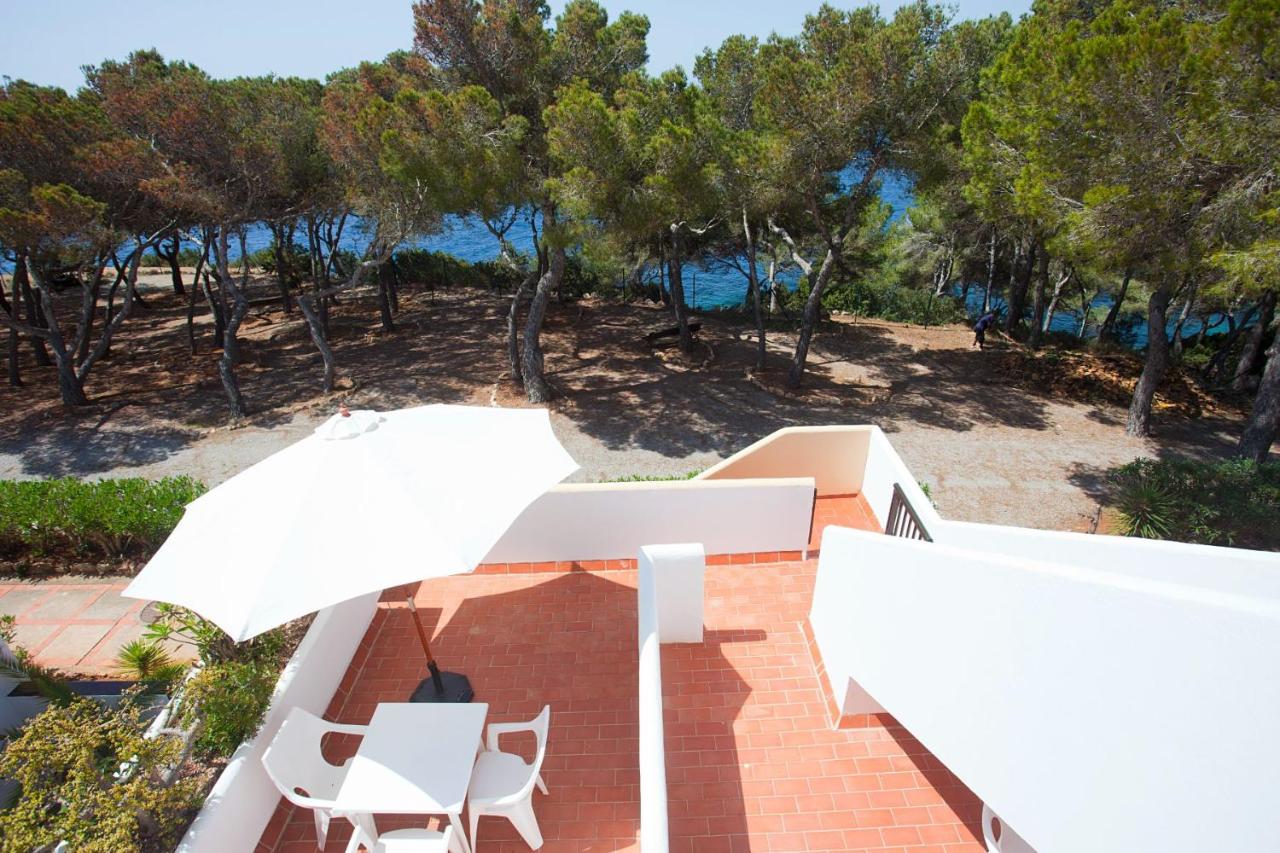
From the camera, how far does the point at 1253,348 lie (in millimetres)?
15148

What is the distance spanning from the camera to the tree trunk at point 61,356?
12992 mm

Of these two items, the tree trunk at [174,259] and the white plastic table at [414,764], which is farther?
the tree trunk at [174,259]

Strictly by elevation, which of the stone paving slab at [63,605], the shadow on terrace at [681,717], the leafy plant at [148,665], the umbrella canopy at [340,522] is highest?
the umbrella canopy at [340,522]

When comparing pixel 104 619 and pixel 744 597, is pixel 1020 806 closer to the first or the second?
pixel 744 597

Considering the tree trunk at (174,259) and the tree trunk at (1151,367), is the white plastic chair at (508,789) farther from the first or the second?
the tree trunk at (174,259)

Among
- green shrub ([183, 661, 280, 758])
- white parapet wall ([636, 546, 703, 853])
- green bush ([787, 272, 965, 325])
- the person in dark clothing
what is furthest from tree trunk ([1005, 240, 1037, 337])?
green shrub ([183, 661, 280, 758])

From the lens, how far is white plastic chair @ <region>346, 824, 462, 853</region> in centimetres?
325

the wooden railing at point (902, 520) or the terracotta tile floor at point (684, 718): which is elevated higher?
the wooden railing at point (902, 520)

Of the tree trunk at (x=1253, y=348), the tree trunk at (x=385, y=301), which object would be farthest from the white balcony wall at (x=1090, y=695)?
the tree trunk at (x=385, y=301)

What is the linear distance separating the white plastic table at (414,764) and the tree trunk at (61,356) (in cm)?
1499

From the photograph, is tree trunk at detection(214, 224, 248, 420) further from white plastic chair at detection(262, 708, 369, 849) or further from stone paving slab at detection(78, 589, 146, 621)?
white plastic chair at detection(262, 708, 369, 849)

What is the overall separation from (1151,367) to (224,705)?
16134 mm

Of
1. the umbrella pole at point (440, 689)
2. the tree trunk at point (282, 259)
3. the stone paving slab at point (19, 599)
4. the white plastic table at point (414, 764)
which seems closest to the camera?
the white plastic table at point (414, 764)

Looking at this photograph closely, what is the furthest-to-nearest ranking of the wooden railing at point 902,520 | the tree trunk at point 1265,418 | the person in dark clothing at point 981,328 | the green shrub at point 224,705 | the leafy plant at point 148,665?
the person in dark clothing at point 981,328
the tree trunk at point 1265,418
the wooden railing at point 902,520
the leafy plant at point 148,665
the green shrub at point 224,705
